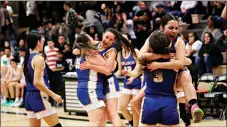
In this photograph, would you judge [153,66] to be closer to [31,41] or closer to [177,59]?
[177,59]

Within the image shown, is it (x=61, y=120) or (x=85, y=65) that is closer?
(x=85, y=65)

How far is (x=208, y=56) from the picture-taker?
38.8 ft

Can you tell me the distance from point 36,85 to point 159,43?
2.03m

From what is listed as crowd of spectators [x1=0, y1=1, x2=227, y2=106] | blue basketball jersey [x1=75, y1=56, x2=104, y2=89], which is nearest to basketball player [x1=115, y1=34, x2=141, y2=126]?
blue basketball jersey [x1=75, y1=56, x2=104, y2=89]

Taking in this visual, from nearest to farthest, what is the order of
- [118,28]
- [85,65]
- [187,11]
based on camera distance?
[85,65] → [187,11] → [118,28]

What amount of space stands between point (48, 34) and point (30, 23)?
239 centimetres

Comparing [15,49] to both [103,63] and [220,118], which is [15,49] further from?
[103,63]

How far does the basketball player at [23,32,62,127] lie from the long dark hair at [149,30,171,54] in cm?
188

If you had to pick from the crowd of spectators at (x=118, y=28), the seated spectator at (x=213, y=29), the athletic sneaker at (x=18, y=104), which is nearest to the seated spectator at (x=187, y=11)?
the crowd of spectators at (x=118, y=28)

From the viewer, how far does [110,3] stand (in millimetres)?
16625

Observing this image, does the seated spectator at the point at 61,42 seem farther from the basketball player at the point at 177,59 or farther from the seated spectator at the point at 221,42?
the basketball player at the point at 177,59

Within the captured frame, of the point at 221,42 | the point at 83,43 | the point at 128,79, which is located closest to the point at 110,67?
the point at 83,43

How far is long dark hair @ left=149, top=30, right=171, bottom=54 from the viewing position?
4.85m

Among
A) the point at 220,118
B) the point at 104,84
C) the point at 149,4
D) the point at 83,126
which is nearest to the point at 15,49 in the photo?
the point at 149,4
